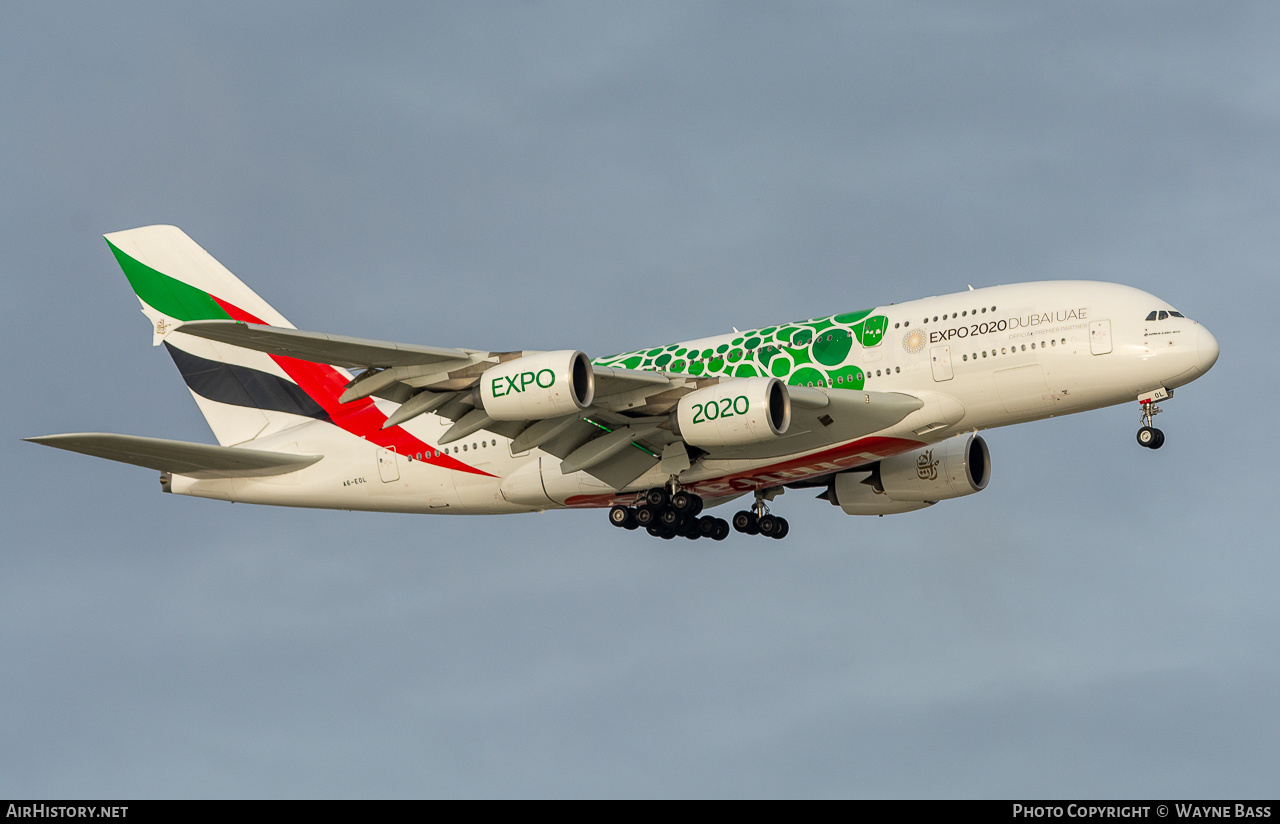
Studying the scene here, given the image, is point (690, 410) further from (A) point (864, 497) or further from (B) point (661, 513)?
(A) point (864, 497)

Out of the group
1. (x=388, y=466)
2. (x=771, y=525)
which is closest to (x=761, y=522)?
(x=771, y=525)

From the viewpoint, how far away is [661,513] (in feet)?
114

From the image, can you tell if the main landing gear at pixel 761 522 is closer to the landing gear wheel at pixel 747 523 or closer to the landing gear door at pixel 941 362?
the landing gear wheel at pixel 747 523

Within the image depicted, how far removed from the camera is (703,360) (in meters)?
34.6

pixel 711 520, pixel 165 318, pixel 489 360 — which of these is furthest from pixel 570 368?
pixel 165 318

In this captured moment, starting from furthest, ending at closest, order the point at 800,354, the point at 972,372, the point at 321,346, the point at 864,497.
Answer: the point at 864,497, the point at 800,354, the point at 972,372, the point at 321,346

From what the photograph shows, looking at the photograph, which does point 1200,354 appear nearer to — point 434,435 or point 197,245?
point 434,435

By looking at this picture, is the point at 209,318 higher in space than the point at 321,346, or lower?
higher

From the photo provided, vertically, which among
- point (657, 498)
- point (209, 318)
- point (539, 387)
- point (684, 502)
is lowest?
point (684, 502)

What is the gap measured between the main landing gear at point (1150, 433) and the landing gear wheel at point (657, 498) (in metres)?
10.6

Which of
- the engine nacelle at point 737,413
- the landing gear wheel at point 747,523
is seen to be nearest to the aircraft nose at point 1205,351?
the engine nacelle at point 737,413

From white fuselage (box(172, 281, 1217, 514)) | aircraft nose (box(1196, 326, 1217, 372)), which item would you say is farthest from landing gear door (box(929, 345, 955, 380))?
aircraft nose (box(1196, 326, 1217, 372))

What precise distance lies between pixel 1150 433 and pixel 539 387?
13.3 metres

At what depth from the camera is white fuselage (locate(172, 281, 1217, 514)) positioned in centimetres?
3144
